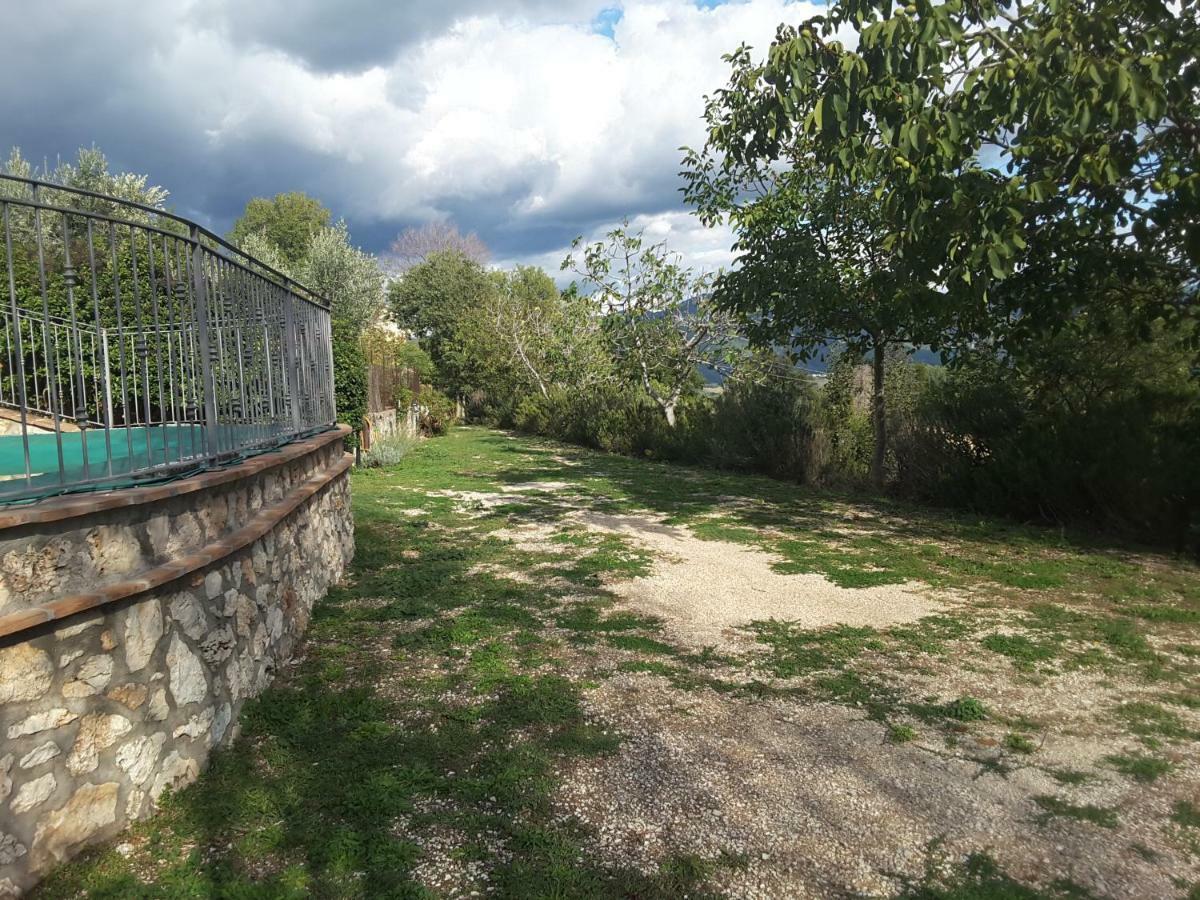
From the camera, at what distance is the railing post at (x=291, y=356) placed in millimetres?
5196

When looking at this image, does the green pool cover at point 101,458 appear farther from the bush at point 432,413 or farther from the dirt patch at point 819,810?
the bush at point 432,413

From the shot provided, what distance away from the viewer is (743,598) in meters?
5.81

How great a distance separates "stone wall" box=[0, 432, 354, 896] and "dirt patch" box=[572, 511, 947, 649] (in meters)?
2.76

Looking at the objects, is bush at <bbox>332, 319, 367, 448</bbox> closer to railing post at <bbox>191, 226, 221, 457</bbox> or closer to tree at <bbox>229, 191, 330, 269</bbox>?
railing post at <bbox>191, 226, 221, 457</bbox>

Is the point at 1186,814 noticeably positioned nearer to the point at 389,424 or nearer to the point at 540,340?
the point at 389,424

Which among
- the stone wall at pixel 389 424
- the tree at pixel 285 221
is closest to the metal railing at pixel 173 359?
the stone wall at pixel 389 424

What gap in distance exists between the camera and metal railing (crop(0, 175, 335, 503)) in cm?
275

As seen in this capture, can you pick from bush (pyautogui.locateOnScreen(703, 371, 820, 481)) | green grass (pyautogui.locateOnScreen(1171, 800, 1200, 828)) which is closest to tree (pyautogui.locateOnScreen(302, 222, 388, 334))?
bush (pyautogui.locateOnScreen(703, 371, 820, 481))

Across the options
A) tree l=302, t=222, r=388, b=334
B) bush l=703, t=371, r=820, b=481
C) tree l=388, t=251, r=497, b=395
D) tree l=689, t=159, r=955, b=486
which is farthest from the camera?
tree l=388, t=251, r=497, b=395

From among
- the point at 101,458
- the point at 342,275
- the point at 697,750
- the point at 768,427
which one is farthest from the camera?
the point at 342,275

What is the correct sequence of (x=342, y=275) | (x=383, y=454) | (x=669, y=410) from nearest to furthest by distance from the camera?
(x=383, y=454) → (x=669, y=410) → (x=342, y=275)

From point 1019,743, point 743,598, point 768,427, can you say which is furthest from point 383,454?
point 1019,743

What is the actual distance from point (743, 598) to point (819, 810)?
2.96m

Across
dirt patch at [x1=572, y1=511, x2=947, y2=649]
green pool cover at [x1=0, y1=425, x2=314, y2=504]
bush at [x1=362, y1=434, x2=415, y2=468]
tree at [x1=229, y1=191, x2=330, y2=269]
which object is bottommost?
dirt patch at [x1=572, y1=511, x2=947, y2=649]
